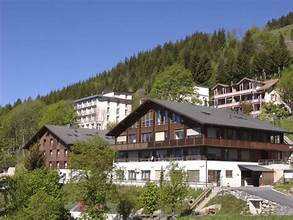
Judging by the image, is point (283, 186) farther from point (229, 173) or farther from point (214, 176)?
point (214, 176)

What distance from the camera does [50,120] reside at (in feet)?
405

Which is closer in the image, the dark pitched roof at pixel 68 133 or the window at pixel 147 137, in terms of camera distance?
the window at pixel 147 137

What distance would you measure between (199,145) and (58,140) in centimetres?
3701

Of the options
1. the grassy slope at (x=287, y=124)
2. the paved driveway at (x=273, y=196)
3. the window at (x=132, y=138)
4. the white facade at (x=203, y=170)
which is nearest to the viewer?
the paved driveway at (x=273, y=196)

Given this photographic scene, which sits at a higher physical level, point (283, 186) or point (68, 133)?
point (68, 133)

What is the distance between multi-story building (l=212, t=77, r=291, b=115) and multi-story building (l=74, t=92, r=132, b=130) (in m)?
Result: 40.7

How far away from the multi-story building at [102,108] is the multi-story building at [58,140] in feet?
190

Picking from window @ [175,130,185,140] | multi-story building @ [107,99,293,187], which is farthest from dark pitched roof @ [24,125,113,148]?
window @ [175,130,185,140]

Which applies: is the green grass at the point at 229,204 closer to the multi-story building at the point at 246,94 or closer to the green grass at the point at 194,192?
the green grass at the point at 194,192

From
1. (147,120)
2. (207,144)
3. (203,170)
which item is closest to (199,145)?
(207,144)

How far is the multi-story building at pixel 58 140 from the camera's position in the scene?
88.6 m

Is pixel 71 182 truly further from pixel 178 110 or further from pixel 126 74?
pixel 126 74

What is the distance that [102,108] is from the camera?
515 feet

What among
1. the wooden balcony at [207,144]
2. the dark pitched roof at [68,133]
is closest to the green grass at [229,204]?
the wooden balcony at [207,144]
